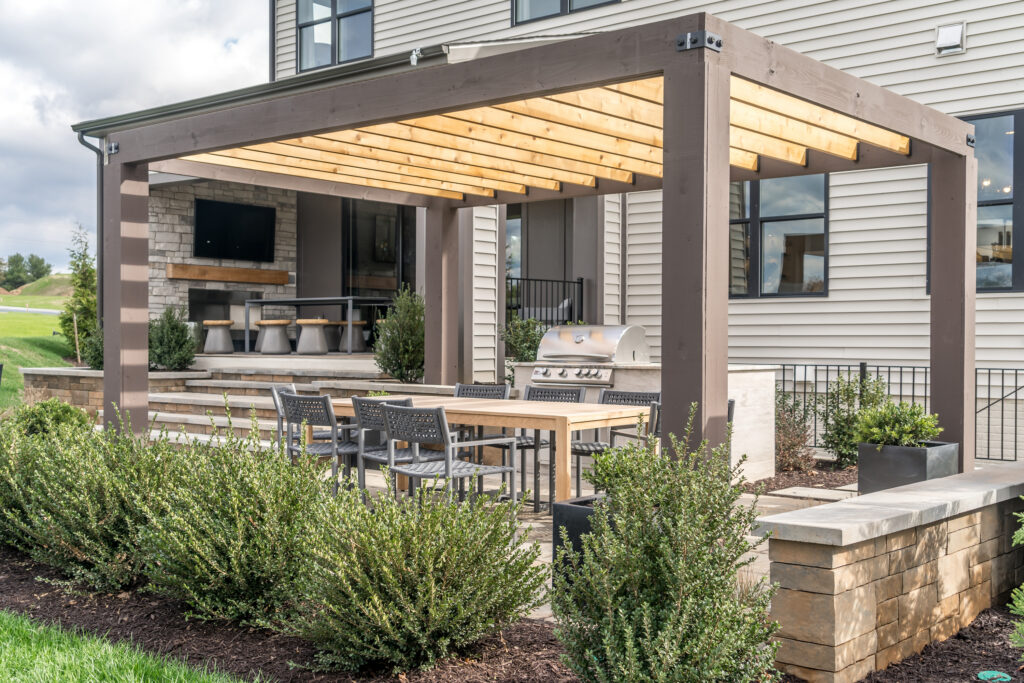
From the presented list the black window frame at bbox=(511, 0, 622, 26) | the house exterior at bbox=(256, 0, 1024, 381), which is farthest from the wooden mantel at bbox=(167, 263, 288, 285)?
the black window frame at bbox=(511, 0, 622, 26)

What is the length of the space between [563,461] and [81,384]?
883cm

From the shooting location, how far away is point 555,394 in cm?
798

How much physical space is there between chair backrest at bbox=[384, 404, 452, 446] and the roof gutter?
2.50m

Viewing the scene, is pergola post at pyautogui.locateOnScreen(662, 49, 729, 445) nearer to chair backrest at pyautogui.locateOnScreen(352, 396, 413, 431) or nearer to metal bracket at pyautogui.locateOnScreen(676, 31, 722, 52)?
metal bracket at pyautogui.locateOnScreen(676, 31, 722, 52)

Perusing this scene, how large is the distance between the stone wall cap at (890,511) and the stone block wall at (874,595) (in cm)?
6

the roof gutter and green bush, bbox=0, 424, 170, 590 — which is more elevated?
the roof gutter

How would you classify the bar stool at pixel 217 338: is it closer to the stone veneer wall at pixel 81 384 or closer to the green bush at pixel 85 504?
the stone veneer wall at pixel 81 384

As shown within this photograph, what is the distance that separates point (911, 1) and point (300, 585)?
9.00 metres

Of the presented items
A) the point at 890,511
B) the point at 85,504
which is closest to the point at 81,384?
the point at 85,504

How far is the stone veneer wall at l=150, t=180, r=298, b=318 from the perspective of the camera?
14.8m

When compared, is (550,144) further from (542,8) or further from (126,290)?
(542,8)

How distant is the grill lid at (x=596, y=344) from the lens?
8906 mm

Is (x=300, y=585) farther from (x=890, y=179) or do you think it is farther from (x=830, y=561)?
(x=890, y=179)

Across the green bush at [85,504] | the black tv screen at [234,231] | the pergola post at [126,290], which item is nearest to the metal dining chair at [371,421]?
the green bush at [85,504]
